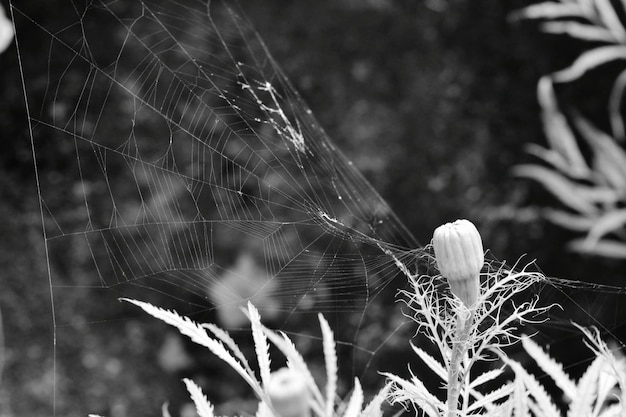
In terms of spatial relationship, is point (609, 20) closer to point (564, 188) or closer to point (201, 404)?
point (564, 188)

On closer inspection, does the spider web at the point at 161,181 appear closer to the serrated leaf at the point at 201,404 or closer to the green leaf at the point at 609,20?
the green leaf at the point at 609,20

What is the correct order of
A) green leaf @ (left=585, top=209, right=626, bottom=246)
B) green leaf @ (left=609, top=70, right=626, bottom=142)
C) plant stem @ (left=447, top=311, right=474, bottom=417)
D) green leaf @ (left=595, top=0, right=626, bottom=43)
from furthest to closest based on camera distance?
green leaf @ (left=609, top=70, right=626, bottom=142)
green leaf @ (left=585, top=209, right=626, bottom=246)
green leaf @ (left=595, top=0, right=626, bottom=43)
plant stem @ (left=447, top=311, right=474, bottom=417)

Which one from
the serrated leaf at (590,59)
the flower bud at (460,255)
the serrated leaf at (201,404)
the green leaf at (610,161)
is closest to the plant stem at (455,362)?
the flower bud at (460,255)

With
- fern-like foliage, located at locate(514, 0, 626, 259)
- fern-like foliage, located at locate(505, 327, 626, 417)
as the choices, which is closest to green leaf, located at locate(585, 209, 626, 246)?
fern-like foliage, located at locate(514, 0, 626, 259)

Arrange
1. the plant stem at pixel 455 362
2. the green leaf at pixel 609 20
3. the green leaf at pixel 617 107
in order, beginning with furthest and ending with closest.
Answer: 1. the green leaf at pixel 617 107
2. the green leaf at pixel 609 20
3. the plant stem at pixel 455 362

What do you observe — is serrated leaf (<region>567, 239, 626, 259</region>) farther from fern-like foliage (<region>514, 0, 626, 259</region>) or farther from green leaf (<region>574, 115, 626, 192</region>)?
Answer: green leaf (<region>574, 115, 626, 192</region>)

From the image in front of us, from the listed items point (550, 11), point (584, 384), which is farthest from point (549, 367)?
point (550, 11)
